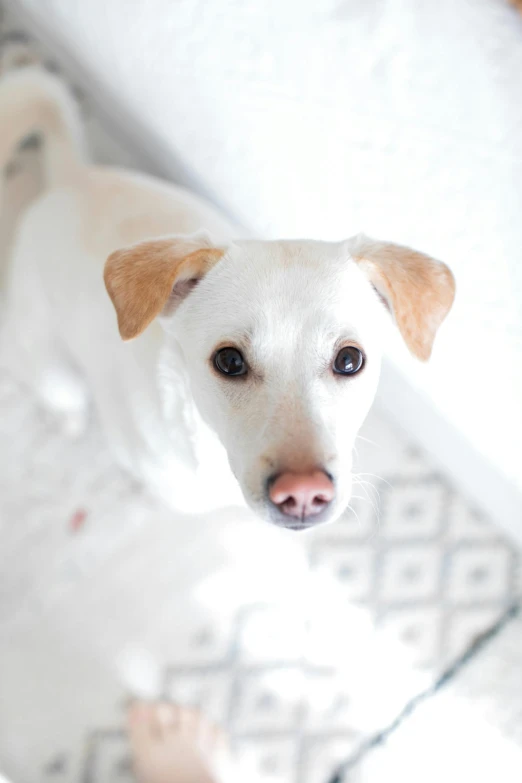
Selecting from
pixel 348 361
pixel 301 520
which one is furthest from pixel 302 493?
pixel 348 361

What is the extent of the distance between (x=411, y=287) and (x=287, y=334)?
0.22 meters

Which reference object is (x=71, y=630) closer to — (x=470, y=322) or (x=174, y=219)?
(x=174, y=219)

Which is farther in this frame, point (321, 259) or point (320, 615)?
point (320, 615)

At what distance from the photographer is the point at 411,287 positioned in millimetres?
1026

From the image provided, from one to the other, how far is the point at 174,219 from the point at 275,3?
0.58 meters

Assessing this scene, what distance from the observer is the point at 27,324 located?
1.67m

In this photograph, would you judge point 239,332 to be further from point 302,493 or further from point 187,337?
point 302,493

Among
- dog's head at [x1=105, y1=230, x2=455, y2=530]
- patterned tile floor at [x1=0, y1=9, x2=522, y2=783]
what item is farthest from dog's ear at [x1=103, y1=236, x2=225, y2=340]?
patterned tile floor at [x1=0, y1=9, x2=522, y2=783]

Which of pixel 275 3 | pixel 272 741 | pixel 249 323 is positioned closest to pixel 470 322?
pixel 249 323

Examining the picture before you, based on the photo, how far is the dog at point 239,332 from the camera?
95 cm

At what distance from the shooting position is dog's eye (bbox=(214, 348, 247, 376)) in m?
1.01

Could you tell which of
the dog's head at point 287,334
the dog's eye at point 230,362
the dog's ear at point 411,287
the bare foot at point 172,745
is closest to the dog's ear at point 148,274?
the dog's head at point 287,334

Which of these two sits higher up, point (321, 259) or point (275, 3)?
point (275, 3)

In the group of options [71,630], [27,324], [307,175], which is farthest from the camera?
[71,630]
